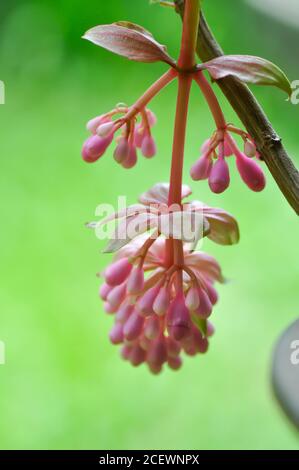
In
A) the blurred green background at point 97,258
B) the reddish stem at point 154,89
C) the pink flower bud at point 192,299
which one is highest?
the blurred green background at point 97,258

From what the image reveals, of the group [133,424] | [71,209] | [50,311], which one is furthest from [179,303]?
[71,209]

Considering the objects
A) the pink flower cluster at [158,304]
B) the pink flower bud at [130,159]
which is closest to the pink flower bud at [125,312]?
the pink flower cluster at [158,304]

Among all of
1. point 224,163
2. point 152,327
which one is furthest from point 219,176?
point 152,327

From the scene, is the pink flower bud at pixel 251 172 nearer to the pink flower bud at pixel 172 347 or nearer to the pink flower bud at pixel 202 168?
the pink flower bud at pixel 202 168

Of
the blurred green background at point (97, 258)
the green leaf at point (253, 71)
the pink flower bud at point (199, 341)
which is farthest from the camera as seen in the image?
the blurred green background at point (97, 258)

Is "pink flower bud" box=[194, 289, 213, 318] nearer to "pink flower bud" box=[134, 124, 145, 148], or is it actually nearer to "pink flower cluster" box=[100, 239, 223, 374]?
"pink flower cluster" box=[100, 239, 223, 374]

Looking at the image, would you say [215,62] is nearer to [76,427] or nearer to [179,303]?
[179,303]

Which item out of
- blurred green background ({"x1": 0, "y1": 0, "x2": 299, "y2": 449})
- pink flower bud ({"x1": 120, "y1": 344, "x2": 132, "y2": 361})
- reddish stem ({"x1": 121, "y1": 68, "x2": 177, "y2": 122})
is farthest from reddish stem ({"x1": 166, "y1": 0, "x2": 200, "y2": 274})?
blurred green background ({"x1": 0, "y1": 0, "x2": 299, "y2": 449})
